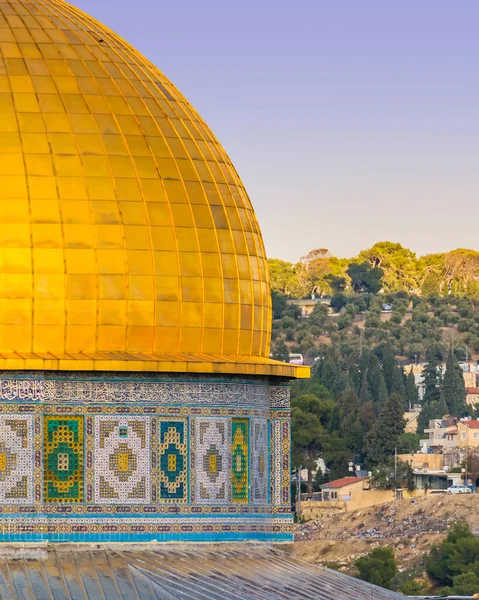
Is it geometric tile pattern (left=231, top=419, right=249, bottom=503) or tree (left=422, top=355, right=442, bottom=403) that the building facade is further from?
tree (left=422, top=355, right=442, bottom=403)

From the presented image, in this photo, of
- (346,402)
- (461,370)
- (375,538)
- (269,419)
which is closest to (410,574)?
(375,538)

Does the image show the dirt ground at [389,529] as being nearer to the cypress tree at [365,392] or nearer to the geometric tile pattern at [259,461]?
the cypress tree at [365,392]

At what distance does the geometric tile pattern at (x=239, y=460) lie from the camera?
27.9 meters

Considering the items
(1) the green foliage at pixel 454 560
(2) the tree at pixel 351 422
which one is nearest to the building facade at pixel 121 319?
(1) the green foliage at pixel 454 560

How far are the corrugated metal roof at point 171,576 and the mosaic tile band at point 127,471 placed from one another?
264mm

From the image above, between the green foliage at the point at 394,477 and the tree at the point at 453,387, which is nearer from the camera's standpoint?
the green foliage at the point at 394,477

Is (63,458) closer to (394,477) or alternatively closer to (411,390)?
(394,477)

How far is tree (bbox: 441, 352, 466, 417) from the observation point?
571ft

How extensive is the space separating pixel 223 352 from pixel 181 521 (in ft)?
7.45

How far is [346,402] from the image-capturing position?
148m

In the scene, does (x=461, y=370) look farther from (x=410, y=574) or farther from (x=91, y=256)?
(x=91, y=256)

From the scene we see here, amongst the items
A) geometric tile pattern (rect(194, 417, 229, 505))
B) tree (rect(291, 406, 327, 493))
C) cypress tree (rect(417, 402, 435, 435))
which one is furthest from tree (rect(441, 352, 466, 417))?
geometric tile pattern (rect(194, 417, 229, 505))

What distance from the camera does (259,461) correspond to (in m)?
28.4

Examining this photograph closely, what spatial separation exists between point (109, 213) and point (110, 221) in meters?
0.11
